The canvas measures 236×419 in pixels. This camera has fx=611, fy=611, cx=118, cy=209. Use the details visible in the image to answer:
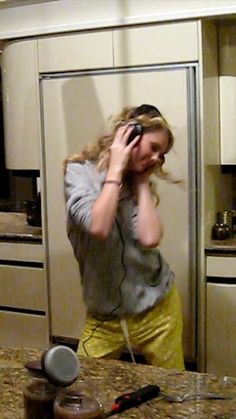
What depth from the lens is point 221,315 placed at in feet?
9.35

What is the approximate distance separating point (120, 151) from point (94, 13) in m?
1.39

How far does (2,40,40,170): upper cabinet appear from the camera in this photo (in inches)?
124

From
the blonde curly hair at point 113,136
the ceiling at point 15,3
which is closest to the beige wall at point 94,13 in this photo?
the ceiling at point 15,3

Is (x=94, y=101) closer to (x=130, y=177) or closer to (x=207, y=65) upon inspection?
(x=207, y=65)

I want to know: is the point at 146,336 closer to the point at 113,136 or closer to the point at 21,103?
the point at 113,136

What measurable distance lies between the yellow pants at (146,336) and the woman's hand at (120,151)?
16.7 inches

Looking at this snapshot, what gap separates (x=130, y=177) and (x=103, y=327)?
46 centimetres

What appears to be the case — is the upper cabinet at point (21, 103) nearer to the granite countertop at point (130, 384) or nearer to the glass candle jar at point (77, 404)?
the granite countertop at point (130, 384)

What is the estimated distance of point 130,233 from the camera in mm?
1841

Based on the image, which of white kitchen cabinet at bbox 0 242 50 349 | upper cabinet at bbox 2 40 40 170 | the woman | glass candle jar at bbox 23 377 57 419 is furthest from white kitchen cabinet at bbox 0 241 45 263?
glass candle jar at bbox 23 377 57 419

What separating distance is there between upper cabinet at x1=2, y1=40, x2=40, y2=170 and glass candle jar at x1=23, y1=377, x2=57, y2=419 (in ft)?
7.22

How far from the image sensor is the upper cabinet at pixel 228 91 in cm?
292

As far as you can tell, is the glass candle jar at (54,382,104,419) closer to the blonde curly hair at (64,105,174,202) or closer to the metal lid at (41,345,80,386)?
the metal lid at (41,345,80,386)

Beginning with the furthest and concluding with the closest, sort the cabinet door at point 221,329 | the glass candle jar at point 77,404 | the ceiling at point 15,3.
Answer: the ceiling at point 15,3, the cabinet door at point 221,329, the glass candle jar at point 77,404
